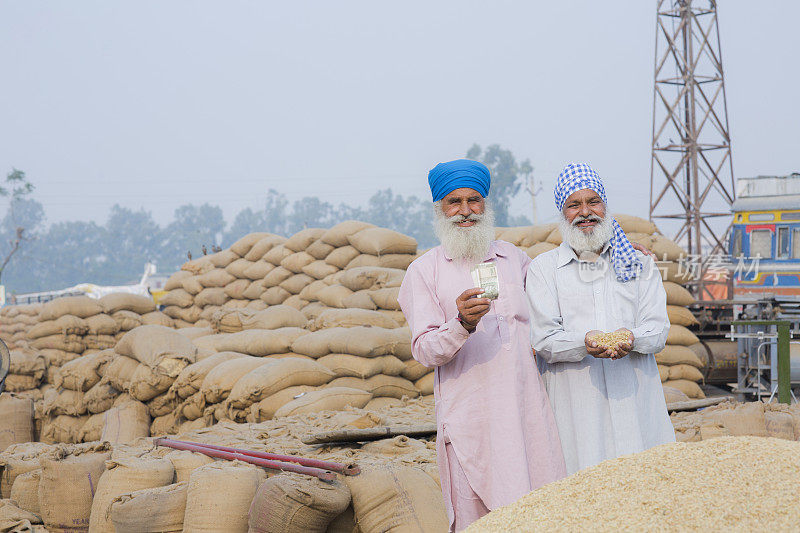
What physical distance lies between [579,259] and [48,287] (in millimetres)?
66447

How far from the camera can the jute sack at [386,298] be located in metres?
7.46

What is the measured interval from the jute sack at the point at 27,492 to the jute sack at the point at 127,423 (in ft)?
5.94

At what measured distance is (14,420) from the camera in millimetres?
6785

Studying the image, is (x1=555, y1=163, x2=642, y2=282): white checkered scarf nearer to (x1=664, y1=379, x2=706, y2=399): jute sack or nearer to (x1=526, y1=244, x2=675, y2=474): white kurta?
(x1=526, y1=244, x2=675, y2=474): white kurta

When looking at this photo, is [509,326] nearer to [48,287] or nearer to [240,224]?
[48,287]

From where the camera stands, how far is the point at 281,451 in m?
4.08

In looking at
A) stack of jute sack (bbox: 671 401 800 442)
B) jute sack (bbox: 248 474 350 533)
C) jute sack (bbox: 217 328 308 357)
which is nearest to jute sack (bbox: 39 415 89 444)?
jute sack (bbox: 217 328 308 357)

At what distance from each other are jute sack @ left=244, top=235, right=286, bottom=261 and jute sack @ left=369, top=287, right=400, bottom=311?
2.87 metres

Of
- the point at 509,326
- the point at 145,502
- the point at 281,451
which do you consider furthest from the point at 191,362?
the point at 509,326

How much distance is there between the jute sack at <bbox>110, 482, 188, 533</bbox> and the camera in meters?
3.36

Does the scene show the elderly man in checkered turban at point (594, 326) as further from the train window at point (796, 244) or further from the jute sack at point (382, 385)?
the train window at point (796, 244)

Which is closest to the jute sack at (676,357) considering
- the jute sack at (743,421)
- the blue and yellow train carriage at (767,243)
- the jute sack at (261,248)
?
the jute sack at (743,421)

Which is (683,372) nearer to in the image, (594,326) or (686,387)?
(686,387)

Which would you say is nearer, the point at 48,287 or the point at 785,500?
the point at 785,500
